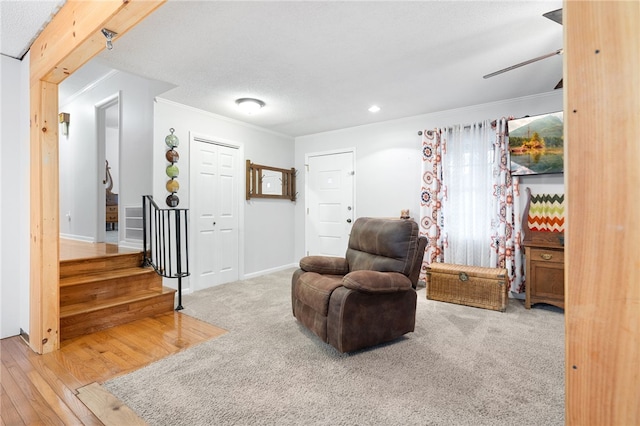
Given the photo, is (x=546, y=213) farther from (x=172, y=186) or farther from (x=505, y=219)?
(x=172, y=186)

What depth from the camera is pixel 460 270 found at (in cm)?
352

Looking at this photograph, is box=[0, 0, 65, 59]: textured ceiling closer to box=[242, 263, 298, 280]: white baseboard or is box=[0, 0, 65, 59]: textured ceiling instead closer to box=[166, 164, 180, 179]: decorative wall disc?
box=[166, 164, 180, 179]: decorative wall disc

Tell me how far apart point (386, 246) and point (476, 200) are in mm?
1941

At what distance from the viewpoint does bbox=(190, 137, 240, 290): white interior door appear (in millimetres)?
4117

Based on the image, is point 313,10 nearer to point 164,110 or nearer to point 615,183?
point 615,183

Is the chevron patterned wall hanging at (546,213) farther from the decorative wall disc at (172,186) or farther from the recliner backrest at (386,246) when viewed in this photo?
the decorative wall disc at (172,186)

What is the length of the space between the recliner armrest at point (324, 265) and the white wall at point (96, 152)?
2.25 meters

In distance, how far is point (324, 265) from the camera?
9.77 ft

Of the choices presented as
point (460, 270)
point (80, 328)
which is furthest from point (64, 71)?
point (460, 270)

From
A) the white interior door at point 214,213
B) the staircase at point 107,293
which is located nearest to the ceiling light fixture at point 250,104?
the white interior door at point 214,213

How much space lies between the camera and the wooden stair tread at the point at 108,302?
8.84 feet

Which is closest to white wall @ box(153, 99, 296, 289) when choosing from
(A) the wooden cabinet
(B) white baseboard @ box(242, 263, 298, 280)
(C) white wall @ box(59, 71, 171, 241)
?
(B) white baseboard @ box(242, 263, 298, 280)

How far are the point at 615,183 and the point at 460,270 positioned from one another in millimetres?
3201

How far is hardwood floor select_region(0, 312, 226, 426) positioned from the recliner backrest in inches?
56.9
